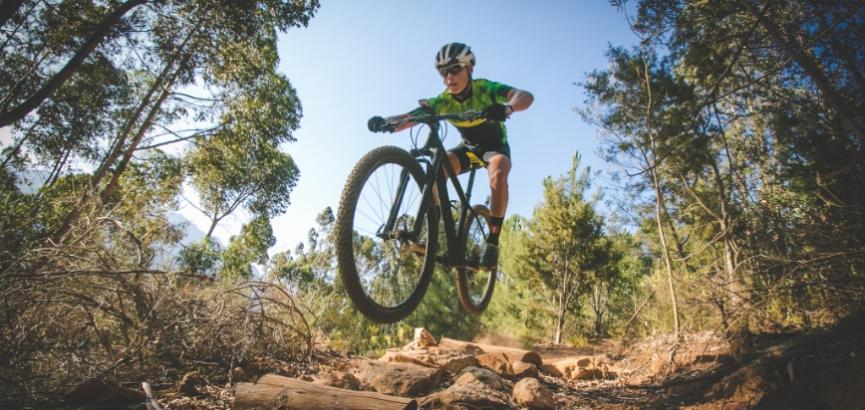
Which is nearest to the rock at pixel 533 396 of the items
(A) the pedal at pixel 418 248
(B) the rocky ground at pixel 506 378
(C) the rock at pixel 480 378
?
(B) the rocky ground at pixel 506 378

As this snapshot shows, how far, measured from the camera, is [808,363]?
11.2 feet

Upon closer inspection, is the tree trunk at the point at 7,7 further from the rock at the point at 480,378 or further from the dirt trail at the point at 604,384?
the rock at the point at 480,378

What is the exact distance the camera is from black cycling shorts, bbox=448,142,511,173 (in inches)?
148

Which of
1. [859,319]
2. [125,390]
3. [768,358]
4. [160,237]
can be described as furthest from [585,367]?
[160,237]

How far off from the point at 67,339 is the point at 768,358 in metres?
6.46

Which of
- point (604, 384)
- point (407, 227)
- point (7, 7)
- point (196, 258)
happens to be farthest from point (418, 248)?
point (196, 258)

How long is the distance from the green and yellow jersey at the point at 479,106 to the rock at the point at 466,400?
2269 millimetres

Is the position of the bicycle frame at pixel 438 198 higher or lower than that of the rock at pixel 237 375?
higher

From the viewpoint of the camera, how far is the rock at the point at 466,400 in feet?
8.38

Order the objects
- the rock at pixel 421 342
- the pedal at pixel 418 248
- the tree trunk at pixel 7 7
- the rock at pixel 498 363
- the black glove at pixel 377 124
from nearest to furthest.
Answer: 1. the pedal at pixel 418 248
2. the black glove at pixel 377 124
3. the rock at pixel 498 363
4. the tree trunk at pixel 7 7
5. the rock at pixel 421 342

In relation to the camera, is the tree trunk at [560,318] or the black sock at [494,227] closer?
the black sock at [494,227]

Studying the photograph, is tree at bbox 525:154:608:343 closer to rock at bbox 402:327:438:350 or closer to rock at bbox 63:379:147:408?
rock at bbox 402:327:438:350

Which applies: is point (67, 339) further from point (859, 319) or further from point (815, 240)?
point (815, 240)

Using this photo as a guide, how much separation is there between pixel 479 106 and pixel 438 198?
3.45 ft
